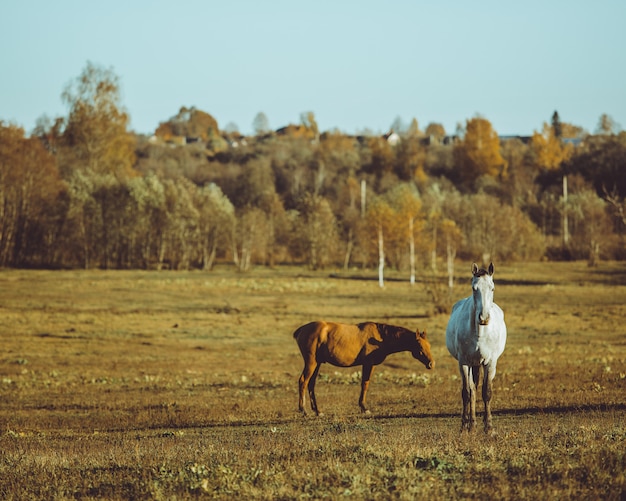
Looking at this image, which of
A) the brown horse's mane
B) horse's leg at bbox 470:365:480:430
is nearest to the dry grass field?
horse's leg at bbox 470:365:480:430

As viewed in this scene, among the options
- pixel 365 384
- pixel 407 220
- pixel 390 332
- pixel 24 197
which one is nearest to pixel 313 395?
pixel 365 384

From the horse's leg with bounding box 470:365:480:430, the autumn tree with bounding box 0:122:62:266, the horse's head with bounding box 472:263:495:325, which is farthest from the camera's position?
the autumn tree with bounding box 0:122:62:266

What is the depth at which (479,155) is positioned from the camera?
455 feet

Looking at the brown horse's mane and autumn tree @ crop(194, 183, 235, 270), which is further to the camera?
autumn tree @ crop(194, 183, 235, 270)

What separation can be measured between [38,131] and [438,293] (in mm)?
93142

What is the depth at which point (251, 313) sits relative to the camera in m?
50.9

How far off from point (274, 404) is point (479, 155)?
122 meters

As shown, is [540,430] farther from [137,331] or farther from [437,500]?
[137,331]

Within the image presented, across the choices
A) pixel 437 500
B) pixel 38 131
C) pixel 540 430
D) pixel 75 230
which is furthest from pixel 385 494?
pixel 38 131

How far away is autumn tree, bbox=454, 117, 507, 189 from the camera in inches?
5448

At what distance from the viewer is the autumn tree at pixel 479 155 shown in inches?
5448

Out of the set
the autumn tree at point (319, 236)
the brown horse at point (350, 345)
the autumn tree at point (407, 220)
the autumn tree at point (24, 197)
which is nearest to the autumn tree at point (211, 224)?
the autumn tree at point (319, 236)

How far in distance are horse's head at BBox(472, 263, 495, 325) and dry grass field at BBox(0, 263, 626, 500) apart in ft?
5.75

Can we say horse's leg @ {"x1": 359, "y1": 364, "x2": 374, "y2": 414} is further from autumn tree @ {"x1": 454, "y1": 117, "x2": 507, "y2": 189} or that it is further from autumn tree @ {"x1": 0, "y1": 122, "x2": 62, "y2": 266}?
autumn tree @ {"x1": 454, "y1": 117, "x2": 507, "y2": 189}
